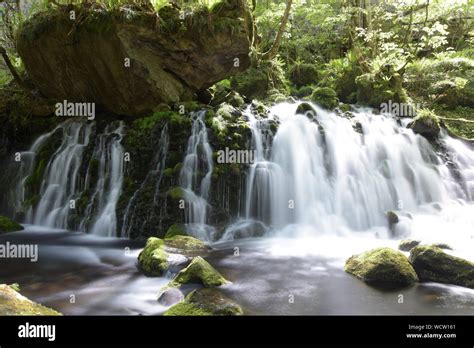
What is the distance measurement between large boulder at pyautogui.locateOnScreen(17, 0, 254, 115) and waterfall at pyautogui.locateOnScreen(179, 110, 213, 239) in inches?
71.2

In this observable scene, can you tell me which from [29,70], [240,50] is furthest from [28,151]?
[240,50]

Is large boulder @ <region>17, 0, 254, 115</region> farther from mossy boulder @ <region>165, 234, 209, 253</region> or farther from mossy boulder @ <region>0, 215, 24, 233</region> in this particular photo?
mossy boulder @ <region>165, 234, 209, 253</region>

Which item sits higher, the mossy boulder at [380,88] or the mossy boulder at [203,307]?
the mossy boulder at [380,88]

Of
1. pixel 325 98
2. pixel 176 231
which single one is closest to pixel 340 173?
pixel 325 98

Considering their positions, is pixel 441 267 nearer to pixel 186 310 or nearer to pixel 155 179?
pixel 186 310

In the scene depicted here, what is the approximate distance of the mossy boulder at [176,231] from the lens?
966cm

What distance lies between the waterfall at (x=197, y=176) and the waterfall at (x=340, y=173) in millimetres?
1220

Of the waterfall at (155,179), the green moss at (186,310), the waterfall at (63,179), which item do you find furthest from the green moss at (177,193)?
the green moss at (186,310)

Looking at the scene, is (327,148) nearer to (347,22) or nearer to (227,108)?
(227,108)

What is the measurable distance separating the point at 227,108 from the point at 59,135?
19.3ft

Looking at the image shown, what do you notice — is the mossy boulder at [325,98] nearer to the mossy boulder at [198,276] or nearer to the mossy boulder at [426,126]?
the mossy boulder at [426,126]

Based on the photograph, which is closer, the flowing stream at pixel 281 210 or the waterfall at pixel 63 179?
the flowing stream at pixel 281 210

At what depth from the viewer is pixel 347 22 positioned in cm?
2009
